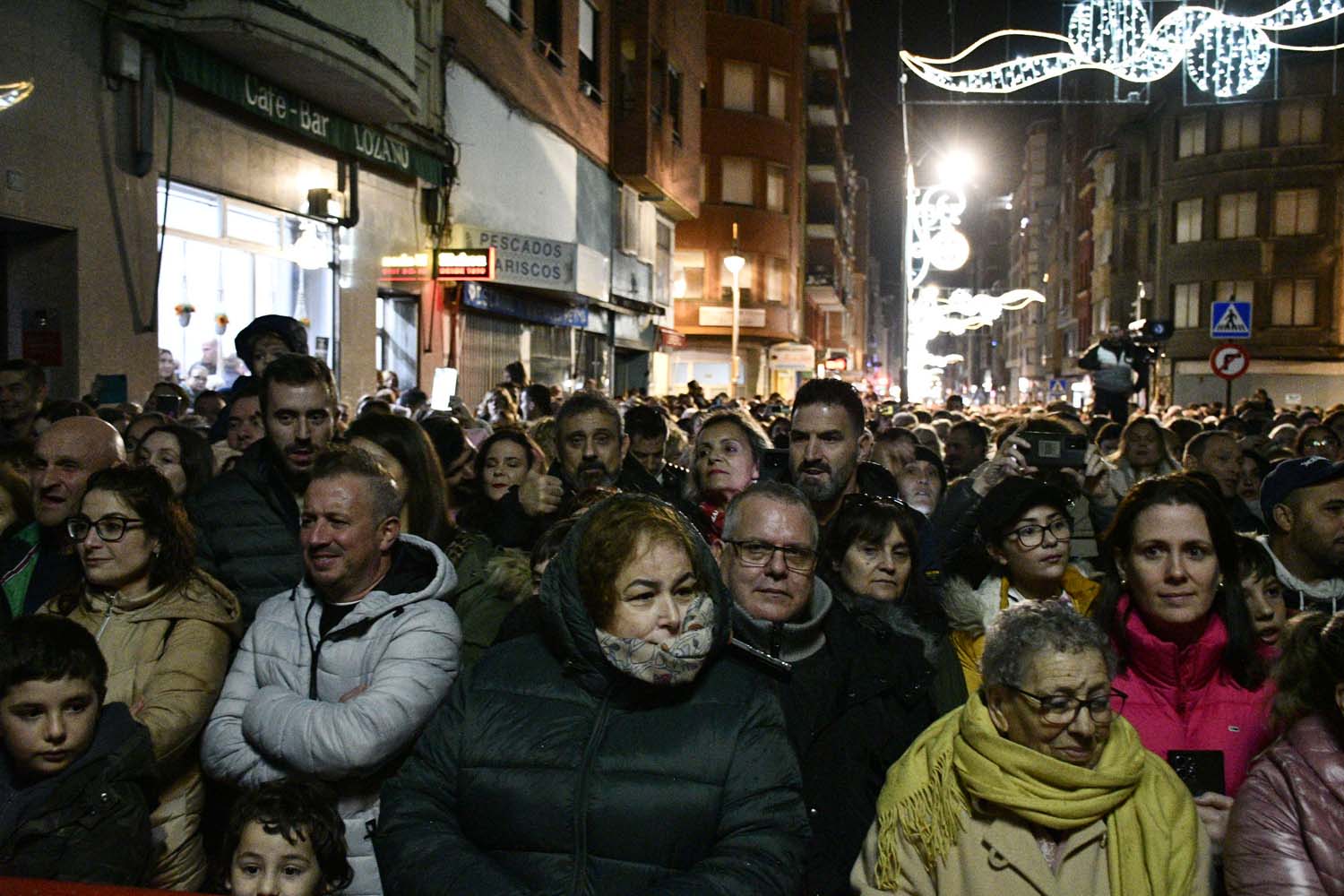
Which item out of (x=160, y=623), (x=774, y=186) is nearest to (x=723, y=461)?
(x=160, y=623)

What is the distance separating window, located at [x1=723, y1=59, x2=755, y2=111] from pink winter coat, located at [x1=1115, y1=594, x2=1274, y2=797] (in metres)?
41.3

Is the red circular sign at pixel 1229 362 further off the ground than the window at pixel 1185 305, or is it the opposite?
the window at pixel 1185 305

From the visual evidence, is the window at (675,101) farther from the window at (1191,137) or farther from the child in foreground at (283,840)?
the child in foreground at (283,840)

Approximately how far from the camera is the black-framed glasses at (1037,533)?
15.7ft

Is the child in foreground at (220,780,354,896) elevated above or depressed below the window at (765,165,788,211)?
below

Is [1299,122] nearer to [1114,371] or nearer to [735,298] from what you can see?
[735,298]

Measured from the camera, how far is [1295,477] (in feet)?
17.9

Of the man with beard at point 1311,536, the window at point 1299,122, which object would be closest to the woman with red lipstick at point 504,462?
the man with beard at point 1311,536

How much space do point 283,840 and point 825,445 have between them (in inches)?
121

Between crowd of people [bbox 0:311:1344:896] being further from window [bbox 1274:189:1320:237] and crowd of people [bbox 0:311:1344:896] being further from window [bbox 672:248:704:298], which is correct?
window [bbox 1274:189:1320:237]

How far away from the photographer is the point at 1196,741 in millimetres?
3879

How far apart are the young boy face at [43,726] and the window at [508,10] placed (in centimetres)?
1912

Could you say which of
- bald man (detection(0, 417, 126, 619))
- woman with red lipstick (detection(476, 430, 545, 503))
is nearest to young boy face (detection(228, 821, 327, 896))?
bald man (detection(0, 417, 126, 619))

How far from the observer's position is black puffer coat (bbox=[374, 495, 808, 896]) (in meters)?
2.92
